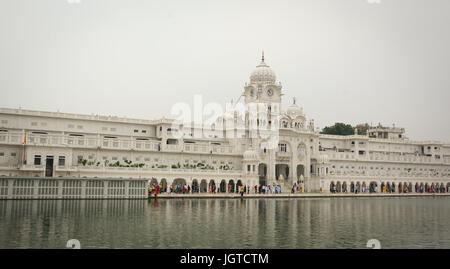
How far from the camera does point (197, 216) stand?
26281 millimetres

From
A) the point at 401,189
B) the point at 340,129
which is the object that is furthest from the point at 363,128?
the point at 401,189

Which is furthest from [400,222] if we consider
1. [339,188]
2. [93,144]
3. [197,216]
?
[339,188]

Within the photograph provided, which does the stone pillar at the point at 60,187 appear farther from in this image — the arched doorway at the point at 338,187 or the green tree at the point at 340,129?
the green tree at the point at 340,129

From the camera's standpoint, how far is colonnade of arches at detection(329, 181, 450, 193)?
6900 centimetres

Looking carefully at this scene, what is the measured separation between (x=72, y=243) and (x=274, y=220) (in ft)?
42.0

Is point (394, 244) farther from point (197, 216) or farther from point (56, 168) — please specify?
point (56, 168)

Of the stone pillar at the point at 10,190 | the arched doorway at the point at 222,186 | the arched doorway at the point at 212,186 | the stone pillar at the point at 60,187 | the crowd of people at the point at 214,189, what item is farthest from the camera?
the arched doorway at the point at 222,186

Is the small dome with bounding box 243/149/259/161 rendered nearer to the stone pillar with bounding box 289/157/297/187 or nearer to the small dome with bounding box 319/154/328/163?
the stone pillar with bounding box 289/157/297/187

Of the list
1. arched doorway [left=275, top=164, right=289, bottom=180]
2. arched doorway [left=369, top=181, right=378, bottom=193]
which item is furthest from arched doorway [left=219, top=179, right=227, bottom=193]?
arched doorway [left=369, top=181, right=378, bottom=193]

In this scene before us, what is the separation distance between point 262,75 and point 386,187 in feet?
94.3

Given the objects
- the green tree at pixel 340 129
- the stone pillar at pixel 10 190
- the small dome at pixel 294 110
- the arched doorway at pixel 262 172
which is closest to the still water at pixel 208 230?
the stone pillar at pixel 10 190

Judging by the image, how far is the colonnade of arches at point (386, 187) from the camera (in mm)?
69000

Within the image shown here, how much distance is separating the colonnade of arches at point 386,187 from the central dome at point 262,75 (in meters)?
18.7

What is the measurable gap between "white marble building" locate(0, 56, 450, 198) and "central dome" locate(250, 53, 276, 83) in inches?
6.0
